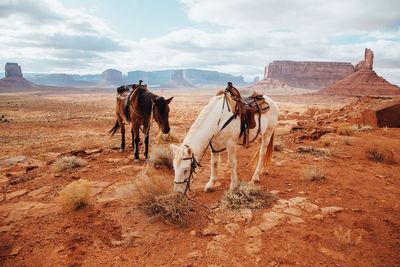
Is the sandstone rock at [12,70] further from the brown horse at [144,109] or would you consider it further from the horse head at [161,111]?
the horse head at [161,111]

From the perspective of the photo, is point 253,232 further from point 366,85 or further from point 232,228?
point 366,85

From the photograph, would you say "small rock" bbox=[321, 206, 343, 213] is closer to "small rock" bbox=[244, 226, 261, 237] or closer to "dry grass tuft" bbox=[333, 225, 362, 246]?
"dry grass tuft" bbox=[333, 225, 362, 246]

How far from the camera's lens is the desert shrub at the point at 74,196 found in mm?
4492

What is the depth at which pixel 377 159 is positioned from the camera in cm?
754

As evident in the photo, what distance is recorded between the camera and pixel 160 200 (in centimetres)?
433

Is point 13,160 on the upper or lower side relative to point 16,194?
lower

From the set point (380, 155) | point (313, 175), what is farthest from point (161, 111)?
point (380, 155)

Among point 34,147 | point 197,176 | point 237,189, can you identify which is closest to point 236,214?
point 237,189

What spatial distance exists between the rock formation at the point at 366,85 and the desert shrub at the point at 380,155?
88.7m

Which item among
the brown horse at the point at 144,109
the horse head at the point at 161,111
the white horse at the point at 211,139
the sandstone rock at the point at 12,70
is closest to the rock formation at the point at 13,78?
the sandstone rock at the point at 12,70

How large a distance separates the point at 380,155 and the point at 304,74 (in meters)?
155

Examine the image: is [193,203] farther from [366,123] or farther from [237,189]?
[366,123]

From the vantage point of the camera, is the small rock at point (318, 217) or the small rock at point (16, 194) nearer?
the small rock at point (318, 217)

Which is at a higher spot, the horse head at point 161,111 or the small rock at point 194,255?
the horse head at point 161,111
